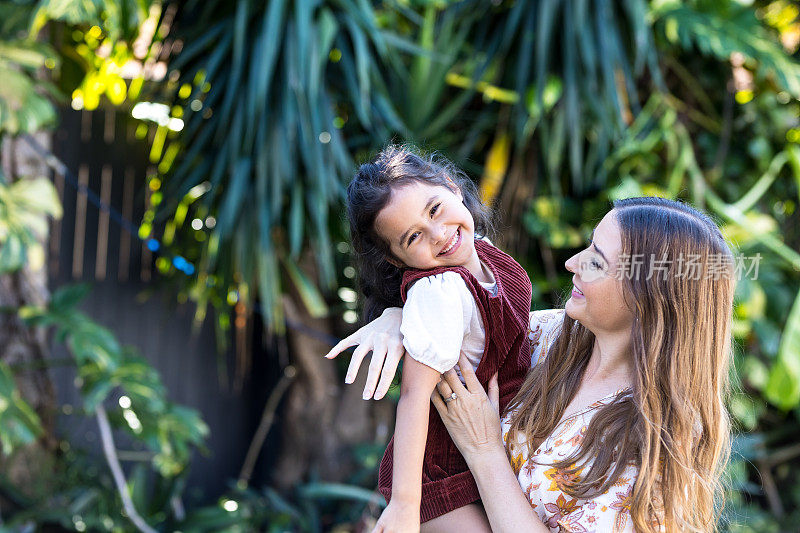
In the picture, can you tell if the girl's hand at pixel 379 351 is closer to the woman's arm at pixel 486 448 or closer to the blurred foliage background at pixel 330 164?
the woman's arm at pixel 486 448

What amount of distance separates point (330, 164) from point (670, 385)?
2178 millimetres

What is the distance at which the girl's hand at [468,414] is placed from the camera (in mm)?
1344

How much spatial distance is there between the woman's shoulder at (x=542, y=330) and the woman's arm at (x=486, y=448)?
6.4 inches

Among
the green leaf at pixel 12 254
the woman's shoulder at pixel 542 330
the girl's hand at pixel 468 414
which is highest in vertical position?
the green leaf at pixel 12 254

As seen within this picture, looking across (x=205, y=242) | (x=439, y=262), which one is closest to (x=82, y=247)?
(x=205, y=242)

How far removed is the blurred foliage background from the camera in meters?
3.02

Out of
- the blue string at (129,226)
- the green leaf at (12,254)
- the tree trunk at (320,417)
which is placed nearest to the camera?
the green leaf at (12,254)

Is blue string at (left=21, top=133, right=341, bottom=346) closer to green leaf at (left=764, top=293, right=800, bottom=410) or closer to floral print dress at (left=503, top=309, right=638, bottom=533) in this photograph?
green leaf at (left=764, top=293, right=800, bottom=410)

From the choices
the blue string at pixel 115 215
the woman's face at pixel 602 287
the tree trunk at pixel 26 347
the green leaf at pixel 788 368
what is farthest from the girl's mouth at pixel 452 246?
the green leaf at pixel 788 368

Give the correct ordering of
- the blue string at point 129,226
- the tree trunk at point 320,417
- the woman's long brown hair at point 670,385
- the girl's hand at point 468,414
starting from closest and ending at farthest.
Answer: the woman's long brown hair at point 670,385 → the girl's hand at point 468,414 → the blue string at point 129,226 → the tree trunk at point 320,417

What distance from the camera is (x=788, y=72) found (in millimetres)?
3646

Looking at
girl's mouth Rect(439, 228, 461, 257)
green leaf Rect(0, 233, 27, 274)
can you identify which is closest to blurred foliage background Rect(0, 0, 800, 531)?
green leaf Rect(0, 233, 27, 274)

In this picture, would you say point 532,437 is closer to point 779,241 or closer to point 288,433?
point 288,433

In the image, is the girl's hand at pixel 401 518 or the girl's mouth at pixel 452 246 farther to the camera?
the girl's mouth at pixel 452 246
